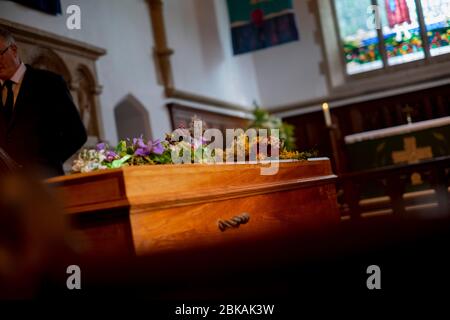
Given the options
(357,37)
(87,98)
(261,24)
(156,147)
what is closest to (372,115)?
(357,37)

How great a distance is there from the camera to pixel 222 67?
11.1 meters

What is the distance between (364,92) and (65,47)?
273 inches

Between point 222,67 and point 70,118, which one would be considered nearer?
point 70,118

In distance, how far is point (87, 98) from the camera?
22.8ft

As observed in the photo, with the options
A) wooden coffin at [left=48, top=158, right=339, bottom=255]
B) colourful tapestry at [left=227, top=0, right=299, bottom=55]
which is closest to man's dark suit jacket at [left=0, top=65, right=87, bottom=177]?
wooden coffin at [left=48, top=158, right=339, bottom=255]

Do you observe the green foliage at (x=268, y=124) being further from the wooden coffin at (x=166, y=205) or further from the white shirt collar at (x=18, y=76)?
the white shirt collar at (x=18, y=76)

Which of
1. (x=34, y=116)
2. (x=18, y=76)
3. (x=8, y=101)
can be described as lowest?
(x=34, y=116)

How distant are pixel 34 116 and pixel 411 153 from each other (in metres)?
5.23

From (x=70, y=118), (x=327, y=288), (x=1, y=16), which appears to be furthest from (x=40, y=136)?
(x=1, y=16)

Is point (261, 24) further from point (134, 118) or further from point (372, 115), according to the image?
point (134, 118)

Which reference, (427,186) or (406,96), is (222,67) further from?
(427,186)

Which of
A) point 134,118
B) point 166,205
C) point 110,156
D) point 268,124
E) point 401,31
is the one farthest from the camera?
point 401,31
